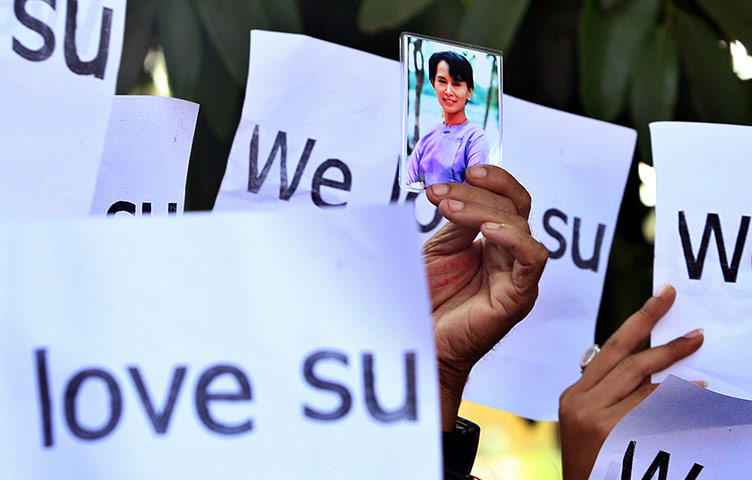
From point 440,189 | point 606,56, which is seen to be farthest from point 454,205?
point 606,56

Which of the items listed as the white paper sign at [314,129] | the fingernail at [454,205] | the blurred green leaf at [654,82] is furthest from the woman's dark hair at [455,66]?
the blurred green leaf at [654,82]

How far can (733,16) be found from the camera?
1.24 m

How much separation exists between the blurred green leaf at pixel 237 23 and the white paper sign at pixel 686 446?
0.58 metres

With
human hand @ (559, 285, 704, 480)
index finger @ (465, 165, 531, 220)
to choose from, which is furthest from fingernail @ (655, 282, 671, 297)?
index finger @ (465, 165, 531, 220)

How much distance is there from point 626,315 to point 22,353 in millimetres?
938

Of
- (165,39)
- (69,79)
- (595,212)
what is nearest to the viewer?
(69,79)

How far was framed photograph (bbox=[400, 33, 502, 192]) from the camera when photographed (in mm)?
829

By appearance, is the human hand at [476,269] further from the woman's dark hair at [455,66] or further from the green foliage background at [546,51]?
the green foliage background at [546,51]

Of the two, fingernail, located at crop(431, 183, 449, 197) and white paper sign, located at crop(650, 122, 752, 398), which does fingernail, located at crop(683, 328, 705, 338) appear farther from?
fingernail, located at crop(431, 183, 449, 197)

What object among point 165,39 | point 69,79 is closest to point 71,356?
point 69,79

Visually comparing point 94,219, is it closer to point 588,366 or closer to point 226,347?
point 226,347

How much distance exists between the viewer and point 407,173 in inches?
32.6

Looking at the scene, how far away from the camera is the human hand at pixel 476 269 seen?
0.85m

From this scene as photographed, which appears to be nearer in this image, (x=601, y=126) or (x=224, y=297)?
(x=224, y=297)
